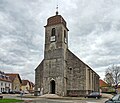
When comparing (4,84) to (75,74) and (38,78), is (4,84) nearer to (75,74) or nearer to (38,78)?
(38,78)

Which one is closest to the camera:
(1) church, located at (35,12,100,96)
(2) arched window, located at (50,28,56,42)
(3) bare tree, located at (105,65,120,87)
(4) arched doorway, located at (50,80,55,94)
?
(1) church, located at (35,12,100,96)

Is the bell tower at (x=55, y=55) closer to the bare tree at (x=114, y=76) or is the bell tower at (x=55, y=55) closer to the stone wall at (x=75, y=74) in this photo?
the stone wall at (x=75, y=74)

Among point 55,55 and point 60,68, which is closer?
point 60,68

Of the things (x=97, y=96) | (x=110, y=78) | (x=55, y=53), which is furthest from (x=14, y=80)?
(x=97, y=96)

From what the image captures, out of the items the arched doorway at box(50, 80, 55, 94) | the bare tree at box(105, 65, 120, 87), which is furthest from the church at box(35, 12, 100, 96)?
the bare tree at box(105, 65, 120, 87)

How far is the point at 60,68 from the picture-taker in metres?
46.4

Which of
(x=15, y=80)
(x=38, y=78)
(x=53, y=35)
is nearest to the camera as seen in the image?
(x=53, y=35)

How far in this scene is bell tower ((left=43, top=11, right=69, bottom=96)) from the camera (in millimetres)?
46325

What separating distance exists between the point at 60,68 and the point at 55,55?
11.1 ft

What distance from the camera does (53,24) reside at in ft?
164

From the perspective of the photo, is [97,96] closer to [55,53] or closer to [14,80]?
[55,53]

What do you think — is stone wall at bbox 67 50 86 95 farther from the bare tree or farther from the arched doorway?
the bare tree

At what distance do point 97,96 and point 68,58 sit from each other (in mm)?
11874

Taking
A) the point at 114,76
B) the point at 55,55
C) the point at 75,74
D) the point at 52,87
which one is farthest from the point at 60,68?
the point at 114,76
